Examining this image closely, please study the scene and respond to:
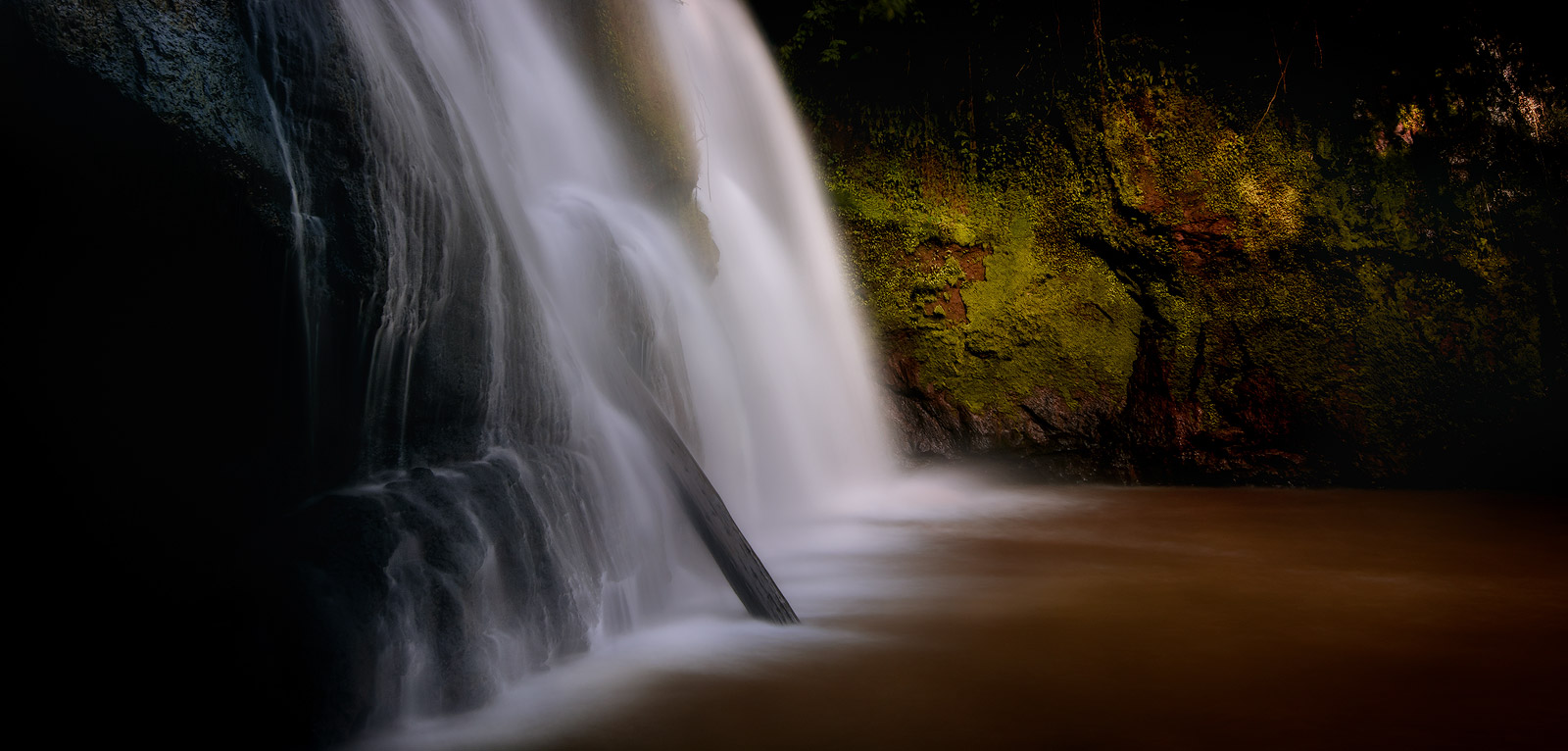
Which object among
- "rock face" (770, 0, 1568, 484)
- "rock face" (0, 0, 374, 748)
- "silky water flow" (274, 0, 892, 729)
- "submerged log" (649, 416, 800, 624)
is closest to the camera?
"rock face" (0, 0, 374, 748)

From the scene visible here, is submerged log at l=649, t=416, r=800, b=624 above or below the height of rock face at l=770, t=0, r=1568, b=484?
below

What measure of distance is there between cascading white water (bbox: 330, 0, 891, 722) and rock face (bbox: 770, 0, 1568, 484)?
1.79 metres

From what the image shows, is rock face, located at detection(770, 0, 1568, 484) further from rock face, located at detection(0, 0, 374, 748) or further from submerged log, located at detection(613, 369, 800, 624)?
rock face, located at detection(0, 0, 374, 748)

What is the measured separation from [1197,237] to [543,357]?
6.43 meters

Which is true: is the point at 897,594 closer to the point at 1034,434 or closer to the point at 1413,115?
the point at 1034,434

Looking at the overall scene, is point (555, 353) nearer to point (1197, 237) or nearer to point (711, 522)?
point (711, 522)

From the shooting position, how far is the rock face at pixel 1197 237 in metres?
7.23

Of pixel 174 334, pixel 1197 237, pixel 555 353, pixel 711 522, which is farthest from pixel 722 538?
pixel 1197 237

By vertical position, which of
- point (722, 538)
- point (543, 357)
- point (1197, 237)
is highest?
point (1197, 237)

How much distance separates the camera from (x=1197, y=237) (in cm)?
781

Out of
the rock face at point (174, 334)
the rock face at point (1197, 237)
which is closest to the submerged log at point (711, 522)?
the rock face at point (174, 334)

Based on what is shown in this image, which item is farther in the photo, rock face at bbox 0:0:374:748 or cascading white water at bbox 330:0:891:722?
cascading white water at bbox 330:0:891:722

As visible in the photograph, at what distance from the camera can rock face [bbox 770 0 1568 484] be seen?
7228 millimetres

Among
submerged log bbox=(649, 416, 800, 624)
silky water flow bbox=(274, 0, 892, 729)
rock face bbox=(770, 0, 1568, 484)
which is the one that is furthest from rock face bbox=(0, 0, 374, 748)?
rock face bbox=(770, 0, 1568, 484)
